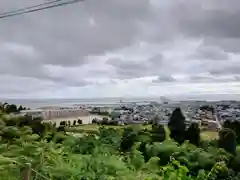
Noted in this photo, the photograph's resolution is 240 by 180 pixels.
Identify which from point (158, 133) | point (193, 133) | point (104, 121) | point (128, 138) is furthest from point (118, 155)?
point (104, 121)

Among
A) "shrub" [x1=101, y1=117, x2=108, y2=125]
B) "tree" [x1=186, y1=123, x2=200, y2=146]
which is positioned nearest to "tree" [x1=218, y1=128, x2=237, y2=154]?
"tree" [x1=186, y1=123, x2=200, y2=146]

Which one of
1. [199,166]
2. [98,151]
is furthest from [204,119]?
[98,151]

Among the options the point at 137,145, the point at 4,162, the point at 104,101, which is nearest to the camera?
the point at 4,162

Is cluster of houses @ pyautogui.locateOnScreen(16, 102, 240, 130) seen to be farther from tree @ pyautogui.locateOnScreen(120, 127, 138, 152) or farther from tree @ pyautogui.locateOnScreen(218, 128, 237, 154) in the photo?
tree @ pyautogui.locateOnScreen(120, 127, 138, 152)

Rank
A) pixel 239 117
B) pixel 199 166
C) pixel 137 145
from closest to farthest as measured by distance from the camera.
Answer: pixel 199 166
pixel 137 145
pixel 239 117

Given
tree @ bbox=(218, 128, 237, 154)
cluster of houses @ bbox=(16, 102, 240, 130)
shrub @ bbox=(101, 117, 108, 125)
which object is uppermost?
cluster of houses @ bbox=(16, 102, 240, 130)

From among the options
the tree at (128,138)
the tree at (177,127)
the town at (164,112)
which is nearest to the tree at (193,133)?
the tree at (177,127)

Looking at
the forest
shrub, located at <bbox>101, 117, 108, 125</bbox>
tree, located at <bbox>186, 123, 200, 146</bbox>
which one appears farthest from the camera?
shrub, located at <bbox>101, 117, 108, 125</bbox>

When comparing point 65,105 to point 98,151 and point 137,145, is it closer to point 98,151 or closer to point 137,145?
point 137,145
